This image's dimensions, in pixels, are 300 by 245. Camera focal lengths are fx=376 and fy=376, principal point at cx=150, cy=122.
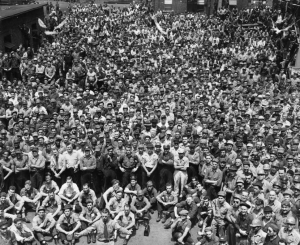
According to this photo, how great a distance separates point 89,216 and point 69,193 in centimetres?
103

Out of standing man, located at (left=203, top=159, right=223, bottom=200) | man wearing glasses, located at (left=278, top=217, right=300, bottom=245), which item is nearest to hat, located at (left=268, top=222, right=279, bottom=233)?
man wearing glasses, located at (left=278, top=217, right=300, bottom=245)

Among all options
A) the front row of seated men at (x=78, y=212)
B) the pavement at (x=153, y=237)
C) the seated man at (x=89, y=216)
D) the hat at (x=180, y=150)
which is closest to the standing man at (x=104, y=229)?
the front row of seated men at (x=78, y=212)

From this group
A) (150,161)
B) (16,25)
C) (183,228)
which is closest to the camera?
(183,228)

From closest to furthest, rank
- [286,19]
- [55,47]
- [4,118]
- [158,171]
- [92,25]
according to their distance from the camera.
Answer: [158,171], [4,118], [55,47], [286,19], [92,25]

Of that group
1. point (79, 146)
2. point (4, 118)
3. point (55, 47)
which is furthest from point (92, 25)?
point (79, 146)

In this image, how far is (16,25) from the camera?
1019 inches

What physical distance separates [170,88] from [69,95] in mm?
4509

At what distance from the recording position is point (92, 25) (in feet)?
95.7

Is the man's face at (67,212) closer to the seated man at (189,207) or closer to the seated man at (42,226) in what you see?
the seated man at (42,226)

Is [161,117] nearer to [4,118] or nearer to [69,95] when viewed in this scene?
[69,95]

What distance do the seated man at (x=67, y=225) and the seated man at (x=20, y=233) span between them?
0.79 m

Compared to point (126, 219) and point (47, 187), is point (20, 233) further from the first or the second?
point (126, 219)

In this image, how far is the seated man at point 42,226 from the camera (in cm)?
1014

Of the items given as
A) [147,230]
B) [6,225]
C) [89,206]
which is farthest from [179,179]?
[6,225]
